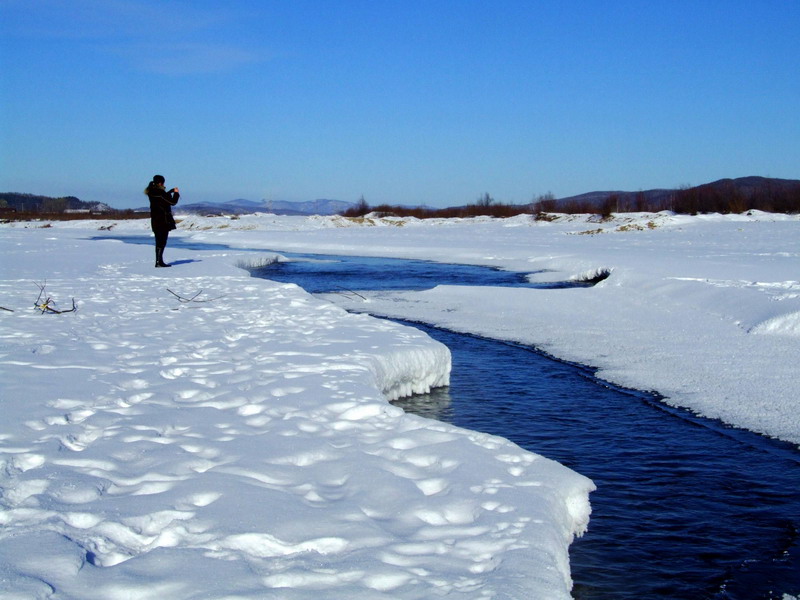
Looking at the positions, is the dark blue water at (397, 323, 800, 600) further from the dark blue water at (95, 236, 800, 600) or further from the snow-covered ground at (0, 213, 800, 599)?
the snow-covered ground at (0, 213, 800, 599)

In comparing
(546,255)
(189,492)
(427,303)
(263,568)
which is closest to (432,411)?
(189,492)

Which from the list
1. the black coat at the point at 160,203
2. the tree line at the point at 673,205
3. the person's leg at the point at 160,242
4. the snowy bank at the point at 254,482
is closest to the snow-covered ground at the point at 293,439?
the snowy bank at the point at 254,482

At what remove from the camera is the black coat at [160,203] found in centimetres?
1322

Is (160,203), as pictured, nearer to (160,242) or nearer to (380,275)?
(160,242)

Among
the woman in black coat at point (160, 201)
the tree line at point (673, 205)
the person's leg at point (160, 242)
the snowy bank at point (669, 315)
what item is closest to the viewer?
the snowy bank at point (669, 315)

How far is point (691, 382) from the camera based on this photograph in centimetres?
690

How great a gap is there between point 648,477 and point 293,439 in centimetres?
235

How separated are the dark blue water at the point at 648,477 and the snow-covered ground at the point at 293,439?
0.28 meters

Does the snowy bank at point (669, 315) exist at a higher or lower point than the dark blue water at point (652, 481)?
higher

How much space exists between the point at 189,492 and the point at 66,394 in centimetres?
192

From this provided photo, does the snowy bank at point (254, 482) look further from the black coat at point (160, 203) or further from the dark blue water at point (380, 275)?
the dark blue water at point (380, 275)

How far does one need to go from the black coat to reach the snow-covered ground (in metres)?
2.46

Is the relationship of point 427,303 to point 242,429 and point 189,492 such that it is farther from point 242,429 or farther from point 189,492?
point 189,492

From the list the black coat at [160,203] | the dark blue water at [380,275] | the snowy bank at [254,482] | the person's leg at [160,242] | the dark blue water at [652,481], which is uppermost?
the black coat at [160,203]
